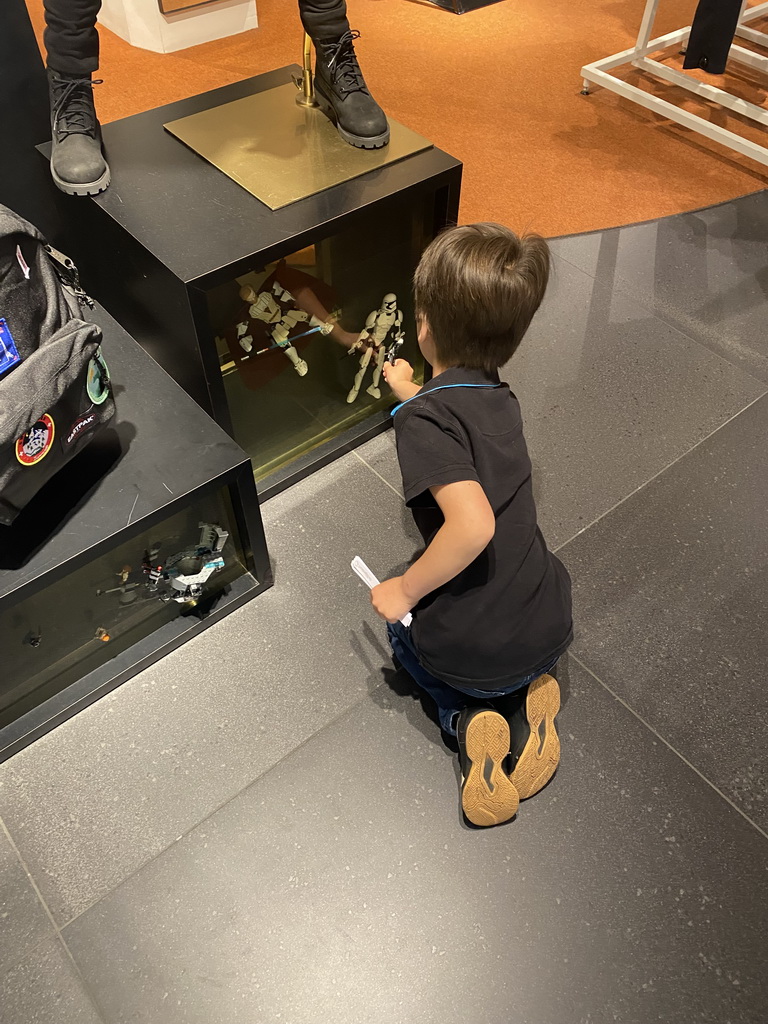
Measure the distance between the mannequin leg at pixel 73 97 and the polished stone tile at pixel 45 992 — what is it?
4.26 ft

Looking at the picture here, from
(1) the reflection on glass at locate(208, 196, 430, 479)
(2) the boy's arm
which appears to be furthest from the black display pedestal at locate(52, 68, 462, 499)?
(2) the boy's arm

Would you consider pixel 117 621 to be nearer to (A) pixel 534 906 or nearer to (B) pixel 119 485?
(B) pixel 119 485

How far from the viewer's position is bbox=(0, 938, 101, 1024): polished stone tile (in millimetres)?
1154

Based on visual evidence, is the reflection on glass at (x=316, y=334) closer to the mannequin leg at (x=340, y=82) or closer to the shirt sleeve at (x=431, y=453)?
the mannequin leg at (x=340, y=82)

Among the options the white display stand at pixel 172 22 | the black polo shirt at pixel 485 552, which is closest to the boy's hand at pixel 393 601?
the black polo shirt at pixel 485 552

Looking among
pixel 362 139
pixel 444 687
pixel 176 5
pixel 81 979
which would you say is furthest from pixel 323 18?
pixel 176 5

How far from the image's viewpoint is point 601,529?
176 cm

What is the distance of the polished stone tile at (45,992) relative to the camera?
1154 millimetres

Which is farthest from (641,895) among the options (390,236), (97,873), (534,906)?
(390,236)

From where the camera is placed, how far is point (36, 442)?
1.11 metres

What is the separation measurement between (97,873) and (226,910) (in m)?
0.23

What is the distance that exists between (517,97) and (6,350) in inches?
102

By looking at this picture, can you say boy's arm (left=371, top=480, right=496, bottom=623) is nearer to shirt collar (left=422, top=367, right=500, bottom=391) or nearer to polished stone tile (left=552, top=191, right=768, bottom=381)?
shirt collar (left=422, top=367, right=500, bottom=391)

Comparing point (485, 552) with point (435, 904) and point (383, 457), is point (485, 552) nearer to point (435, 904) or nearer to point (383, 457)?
point (435, 904)
